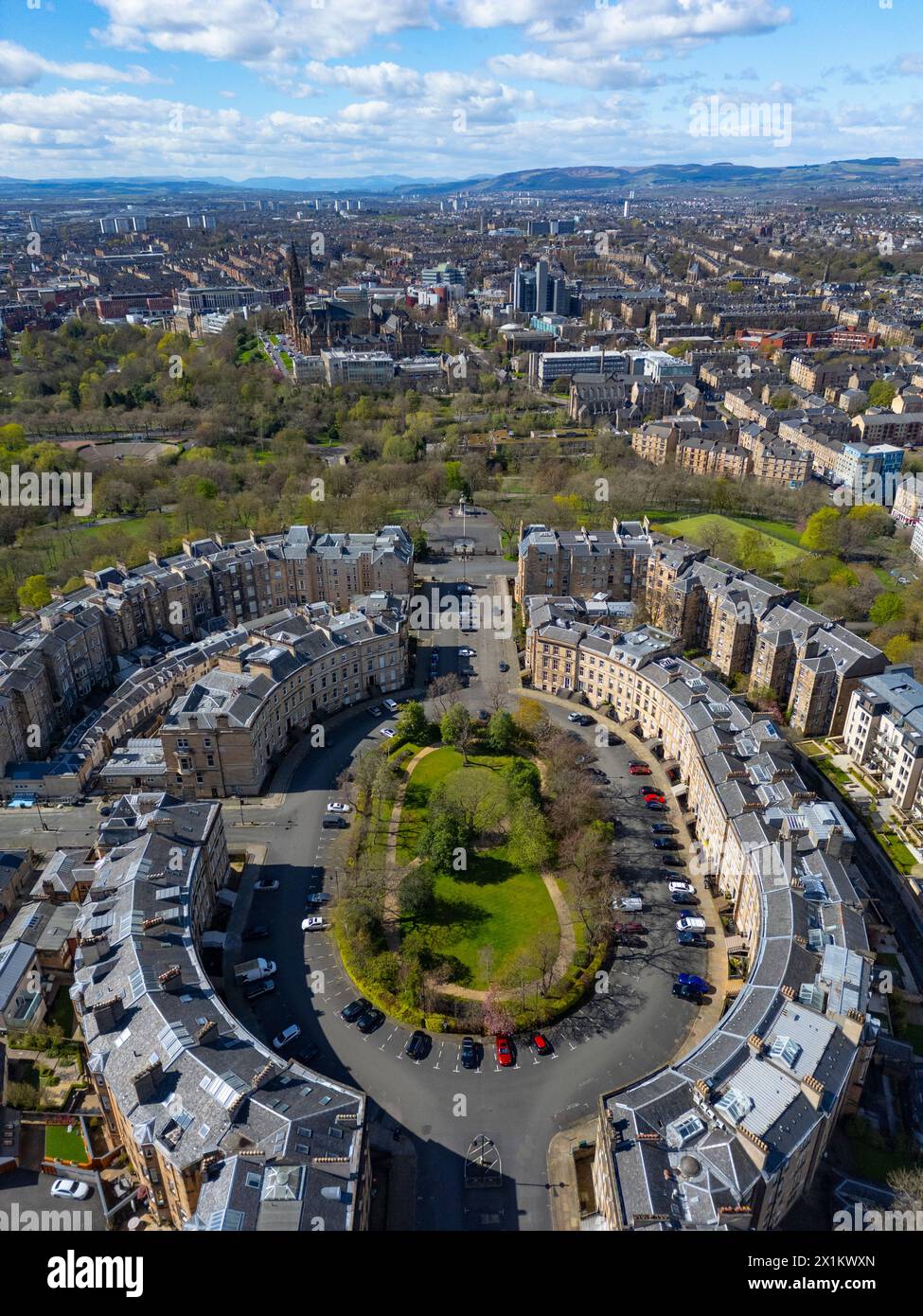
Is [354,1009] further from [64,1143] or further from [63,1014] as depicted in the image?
[63,1014]

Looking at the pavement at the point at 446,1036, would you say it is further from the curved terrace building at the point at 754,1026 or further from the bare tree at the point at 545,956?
the curved terrace building at the point at 754,1026

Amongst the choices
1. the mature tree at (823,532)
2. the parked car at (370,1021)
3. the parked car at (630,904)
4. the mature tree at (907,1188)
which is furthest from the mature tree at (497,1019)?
the mature tree at (823,532)

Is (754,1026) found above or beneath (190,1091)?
above

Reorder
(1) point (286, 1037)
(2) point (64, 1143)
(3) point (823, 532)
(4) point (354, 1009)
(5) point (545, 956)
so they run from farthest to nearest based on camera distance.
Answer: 1. (3) point (823, 532)
2. (5) point (545, 956)
3. (4) point (354, 1009)
4. (1) point (286, 1037)
5. (2) point (64, 1143)

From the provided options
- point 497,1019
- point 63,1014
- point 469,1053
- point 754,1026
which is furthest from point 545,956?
point 63,1014

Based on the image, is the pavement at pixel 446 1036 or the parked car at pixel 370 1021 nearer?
the pavement at pixel 446 1036

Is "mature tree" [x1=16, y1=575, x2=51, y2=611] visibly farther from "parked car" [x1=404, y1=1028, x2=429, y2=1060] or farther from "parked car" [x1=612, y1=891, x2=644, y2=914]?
"parked car" [x1=612, y1=891, x2=644, y2=914]
